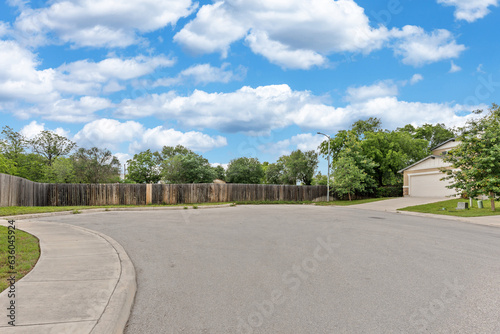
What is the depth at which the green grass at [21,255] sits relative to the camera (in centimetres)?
588

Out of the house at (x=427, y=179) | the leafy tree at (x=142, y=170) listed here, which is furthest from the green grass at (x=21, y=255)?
the leafy tree at (x=142, y=170)

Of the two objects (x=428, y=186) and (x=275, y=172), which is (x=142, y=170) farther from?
(x=428, y=186)

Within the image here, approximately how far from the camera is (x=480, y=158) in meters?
21.5

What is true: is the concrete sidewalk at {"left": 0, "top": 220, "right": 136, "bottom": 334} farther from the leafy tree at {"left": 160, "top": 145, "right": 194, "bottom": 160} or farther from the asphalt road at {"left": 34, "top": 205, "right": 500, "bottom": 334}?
the leafy tree at {"left": 160, "top": 145, "right": 194, "bottom": 160}

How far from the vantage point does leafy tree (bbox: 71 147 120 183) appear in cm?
5281

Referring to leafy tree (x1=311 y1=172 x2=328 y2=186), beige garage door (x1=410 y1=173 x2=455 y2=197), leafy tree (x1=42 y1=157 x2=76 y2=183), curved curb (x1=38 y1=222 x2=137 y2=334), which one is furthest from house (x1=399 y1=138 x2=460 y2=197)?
leafy tree (x1=42 y1=157 x2=76 y2=183)

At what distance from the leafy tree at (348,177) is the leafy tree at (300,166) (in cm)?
3298

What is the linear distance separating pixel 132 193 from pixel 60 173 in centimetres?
2455

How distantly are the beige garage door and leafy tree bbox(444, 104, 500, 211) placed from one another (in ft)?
38.9

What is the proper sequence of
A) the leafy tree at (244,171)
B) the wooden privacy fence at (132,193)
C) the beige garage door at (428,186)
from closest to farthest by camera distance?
the wooden privacy fence at (132,193)
the beige garage door at (428,186)
the leafy tree at (244,171)

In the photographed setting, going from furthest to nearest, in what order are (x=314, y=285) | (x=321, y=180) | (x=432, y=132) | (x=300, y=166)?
1. (x=300, y=166)
2. (x=432, y=132)
3. (x=321, y=180)
4. (x=314, y=285)

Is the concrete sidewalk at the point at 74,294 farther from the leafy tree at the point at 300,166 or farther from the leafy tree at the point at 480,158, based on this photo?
the leafy tree at the point at 300,166

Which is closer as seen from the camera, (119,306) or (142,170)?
(119,306)

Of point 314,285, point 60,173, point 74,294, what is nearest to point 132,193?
point 60,173
